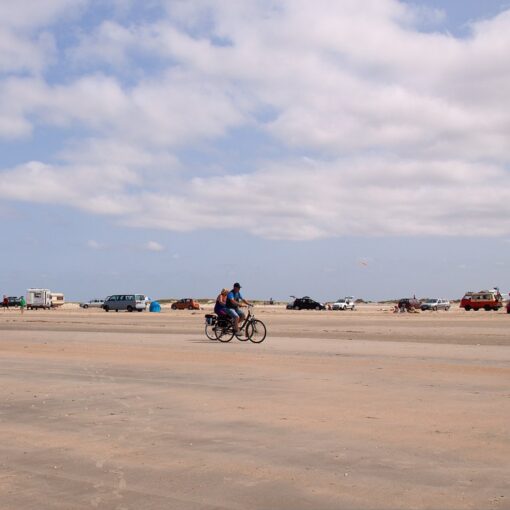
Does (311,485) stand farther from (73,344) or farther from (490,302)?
(490,302)

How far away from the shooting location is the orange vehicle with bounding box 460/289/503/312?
245 feet

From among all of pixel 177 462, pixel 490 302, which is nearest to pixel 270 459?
pixel 177 462

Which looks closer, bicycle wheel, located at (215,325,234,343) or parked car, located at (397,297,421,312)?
bicycle wheel, located at (215,325,234,343)

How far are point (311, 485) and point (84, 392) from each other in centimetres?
672

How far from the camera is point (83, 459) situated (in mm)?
7293

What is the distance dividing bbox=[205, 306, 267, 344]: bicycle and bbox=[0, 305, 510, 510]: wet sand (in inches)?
292

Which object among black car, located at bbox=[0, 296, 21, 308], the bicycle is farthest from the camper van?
the bicycle

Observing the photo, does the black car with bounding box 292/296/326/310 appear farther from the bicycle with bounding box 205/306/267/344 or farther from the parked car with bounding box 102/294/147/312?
the bicycle with bounding box 205/306/267/344

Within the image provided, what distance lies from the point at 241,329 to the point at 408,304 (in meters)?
56.3

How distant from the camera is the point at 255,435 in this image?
27.6 feet

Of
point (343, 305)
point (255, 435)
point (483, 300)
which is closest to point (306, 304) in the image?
point (343, 305)

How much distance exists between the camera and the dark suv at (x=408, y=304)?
76.9 metres

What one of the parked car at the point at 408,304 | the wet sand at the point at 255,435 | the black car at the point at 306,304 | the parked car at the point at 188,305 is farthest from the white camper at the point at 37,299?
the wet sand at the point at 255,435

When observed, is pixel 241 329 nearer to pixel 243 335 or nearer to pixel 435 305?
pixel 243 335
